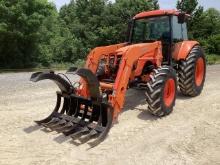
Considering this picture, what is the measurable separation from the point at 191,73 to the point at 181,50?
65cm

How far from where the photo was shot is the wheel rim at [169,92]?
296 inches

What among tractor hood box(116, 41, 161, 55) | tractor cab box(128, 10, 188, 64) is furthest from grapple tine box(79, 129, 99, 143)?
tractor cab box(128, 10, 188, 64)

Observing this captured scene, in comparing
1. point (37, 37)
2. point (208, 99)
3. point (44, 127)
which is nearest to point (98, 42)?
point (37, 37)

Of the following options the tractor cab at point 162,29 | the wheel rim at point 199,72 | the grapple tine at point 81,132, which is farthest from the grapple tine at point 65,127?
the wheel rim at point 199,72

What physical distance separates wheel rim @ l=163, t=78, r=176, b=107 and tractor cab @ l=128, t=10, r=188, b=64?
1.19 m

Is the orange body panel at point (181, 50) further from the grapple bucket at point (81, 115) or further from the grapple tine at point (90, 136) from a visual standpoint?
the grapple tine at point (90, 136)

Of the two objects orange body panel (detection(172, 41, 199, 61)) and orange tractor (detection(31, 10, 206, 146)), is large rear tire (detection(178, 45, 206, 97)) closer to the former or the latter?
orange tractor (detection(31, 10, 206, 146))

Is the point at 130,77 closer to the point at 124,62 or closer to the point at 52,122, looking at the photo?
the point at 124,62

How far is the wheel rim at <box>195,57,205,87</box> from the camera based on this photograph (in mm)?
9738

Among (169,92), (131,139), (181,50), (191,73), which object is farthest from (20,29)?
(131,139)

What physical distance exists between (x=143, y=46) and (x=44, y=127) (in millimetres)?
2683

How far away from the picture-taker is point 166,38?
8.85 m

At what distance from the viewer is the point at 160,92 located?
7.12 metres

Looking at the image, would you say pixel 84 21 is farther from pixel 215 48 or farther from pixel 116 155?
pixel 116 155
